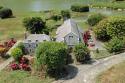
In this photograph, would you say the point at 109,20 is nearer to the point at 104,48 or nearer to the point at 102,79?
the point at 104,48

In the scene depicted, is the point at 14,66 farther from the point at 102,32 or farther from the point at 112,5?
the point at 112,5

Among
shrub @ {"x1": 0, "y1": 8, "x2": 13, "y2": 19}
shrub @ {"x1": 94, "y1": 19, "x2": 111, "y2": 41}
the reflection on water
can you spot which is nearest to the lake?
the reflection on water

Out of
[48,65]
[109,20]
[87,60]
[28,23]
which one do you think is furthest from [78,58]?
[28,23]

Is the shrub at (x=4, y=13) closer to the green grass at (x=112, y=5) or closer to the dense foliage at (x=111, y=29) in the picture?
the green grass at (x=112, y=5)

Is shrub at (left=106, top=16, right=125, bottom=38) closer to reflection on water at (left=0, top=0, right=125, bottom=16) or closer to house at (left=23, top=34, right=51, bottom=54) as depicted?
house at (left=23, top=34, right=51, bottom=54)

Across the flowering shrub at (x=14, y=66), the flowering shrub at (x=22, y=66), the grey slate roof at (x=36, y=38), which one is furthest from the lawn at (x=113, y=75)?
the grey slate roof at (x=36, y=38)

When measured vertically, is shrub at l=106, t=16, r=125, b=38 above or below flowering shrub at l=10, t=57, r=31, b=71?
above

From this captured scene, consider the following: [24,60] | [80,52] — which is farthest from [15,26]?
[80,52]
